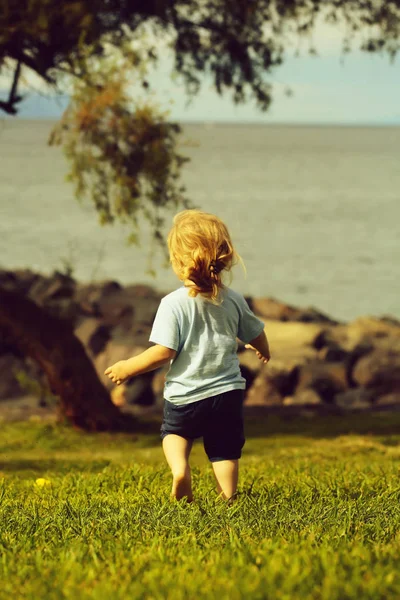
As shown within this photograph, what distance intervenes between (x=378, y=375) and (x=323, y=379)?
3.99 ft

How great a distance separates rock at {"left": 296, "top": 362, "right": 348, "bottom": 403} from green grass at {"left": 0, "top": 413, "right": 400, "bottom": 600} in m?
8.60

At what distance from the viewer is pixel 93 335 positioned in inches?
741

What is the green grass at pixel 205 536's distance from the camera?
3598 mm

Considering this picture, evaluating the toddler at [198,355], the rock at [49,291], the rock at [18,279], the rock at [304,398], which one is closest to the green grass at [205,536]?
the toddler at [198,355]

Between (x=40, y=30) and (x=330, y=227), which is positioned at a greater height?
(x=40, y=30)

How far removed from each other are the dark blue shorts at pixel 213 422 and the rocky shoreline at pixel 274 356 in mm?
6133

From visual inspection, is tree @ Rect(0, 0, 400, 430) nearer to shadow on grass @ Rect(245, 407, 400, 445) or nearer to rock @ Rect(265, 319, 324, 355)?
shadow on grass @ Rect(245, 407, 400, 445)

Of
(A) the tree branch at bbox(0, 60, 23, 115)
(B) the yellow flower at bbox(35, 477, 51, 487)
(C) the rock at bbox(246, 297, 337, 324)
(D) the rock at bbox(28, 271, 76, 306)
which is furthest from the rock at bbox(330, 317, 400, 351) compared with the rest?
(B) the yellow flower at bbox(35, 477, 51, 487)

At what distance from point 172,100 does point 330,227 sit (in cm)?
4067

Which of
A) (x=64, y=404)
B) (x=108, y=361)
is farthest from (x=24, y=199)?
(x=64, y=404)

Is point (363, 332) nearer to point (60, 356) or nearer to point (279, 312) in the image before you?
point (279, 312)

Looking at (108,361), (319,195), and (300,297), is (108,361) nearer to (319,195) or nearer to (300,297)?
(300,297)

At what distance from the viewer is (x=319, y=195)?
72938 mm

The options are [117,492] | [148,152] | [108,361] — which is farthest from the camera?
[108,361]
